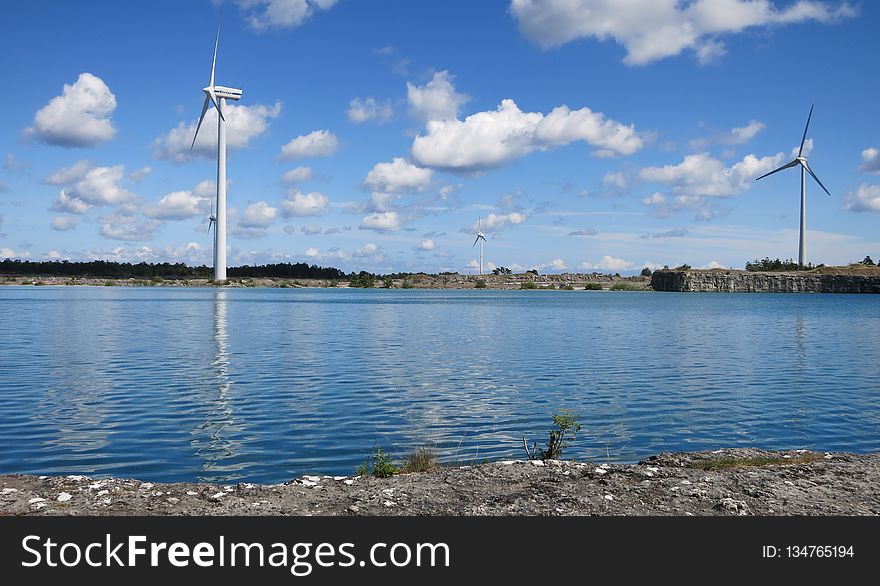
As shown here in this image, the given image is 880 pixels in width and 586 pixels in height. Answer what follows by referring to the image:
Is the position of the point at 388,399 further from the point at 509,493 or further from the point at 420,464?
the point at 509,493

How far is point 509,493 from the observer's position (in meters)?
12.7

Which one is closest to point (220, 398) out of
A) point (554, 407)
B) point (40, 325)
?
point (554, 407)

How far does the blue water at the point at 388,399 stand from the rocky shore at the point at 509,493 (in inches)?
156

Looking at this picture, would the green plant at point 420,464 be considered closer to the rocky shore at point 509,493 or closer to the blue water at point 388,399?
the rocky shore at point 509,493

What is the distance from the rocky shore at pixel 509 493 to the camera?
11.8m

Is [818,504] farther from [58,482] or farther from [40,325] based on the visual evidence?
[40,325]

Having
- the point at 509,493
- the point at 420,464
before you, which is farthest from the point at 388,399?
the point at 509,493

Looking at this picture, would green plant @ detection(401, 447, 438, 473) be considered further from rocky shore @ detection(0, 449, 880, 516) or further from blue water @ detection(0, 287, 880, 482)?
blue water @ detection(0, 287, 880, 482)

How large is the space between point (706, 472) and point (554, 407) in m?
13.0

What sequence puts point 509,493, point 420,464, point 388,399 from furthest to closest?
point 388,399
point 420,464
point 509,493

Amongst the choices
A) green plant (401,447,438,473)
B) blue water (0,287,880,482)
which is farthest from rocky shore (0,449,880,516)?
blue water (0,287,880,482)

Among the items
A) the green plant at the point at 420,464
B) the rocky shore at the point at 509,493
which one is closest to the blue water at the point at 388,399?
the green plant at the point at 420,464

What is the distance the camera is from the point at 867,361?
45.2 m

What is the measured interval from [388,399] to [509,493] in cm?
1632
